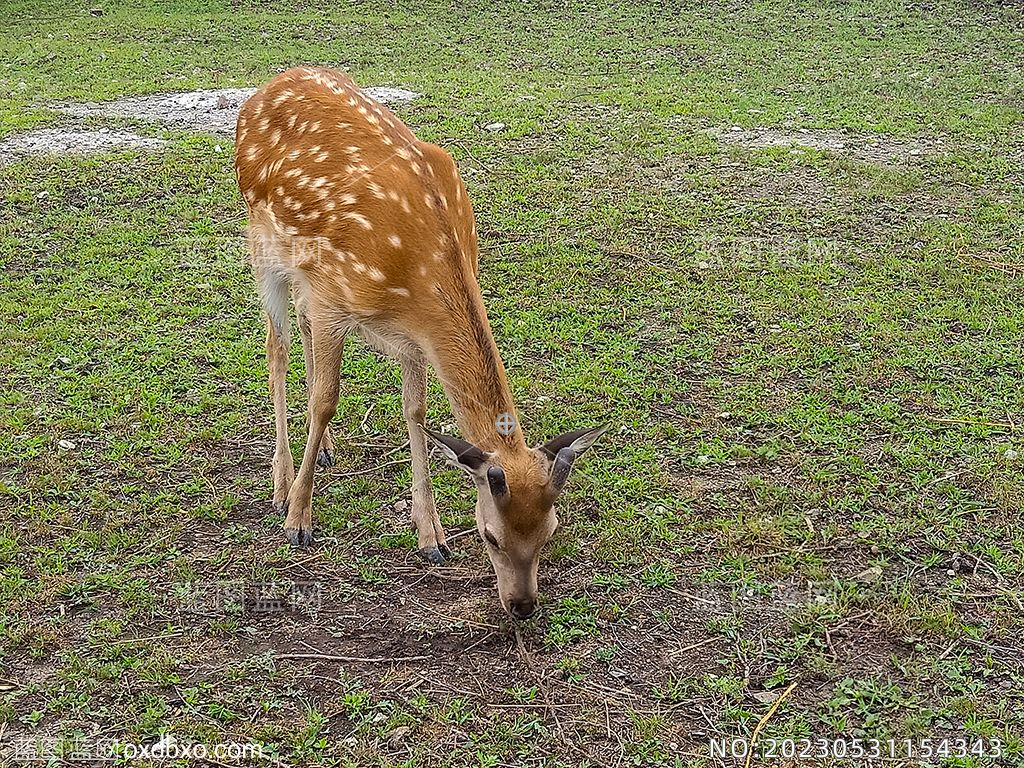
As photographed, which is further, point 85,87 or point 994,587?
point 85,87

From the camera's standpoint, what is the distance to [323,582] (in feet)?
14.0

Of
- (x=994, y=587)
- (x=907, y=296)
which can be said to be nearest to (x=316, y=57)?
(x=907, y=296)

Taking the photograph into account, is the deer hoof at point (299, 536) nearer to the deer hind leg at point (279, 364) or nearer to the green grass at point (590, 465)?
the green grass at point (590, 465)

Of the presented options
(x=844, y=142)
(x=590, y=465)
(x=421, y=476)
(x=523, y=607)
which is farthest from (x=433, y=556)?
(x=844, y=142)

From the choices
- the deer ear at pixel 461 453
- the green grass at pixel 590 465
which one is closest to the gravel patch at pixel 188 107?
the green grass at pixel 590 465

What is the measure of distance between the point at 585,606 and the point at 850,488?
58.9 inches

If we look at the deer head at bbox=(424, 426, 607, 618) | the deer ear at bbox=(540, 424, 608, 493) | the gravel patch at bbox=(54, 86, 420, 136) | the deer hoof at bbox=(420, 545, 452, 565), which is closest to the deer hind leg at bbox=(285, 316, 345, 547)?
the deer hoof at bbox=(420, 545, 452, 565)

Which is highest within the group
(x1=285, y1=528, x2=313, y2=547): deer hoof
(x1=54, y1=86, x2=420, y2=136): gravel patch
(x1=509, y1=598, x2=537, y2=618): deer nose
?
(x1=509, y1=598, x2=537, y2=618): deer nose

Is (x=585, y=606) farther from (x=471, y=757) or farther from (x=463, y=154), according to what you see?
(x=463, y=154)

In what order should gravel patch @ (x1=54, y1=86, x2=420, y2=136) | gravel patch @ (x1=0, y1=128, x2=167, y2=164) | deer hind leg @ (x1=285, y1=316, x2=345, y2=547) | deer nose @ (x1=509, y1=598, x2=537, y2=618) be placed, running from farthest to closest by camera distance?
gravel patch @ (x1=54, y1=86, x2=420, y2=136)
gravel patch @ (x1=0, y1=128, x2=167, y2=164)
deer hind leg @ (x1=285, y1=316, x2=345, y2=547)
deer nose @ (x1=509, y1=598, x2=537, y2=618)

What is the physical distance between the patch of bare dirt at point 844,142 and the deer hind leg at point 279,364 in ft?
19.2

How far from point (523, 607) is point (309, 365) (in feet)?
5.57

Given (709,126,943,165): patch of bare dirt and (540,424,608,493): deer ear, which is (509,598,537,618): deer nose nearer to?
(540,424,608,493): deer ear

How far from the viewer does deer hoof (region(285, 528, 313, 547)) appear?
4492mm
